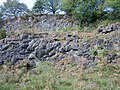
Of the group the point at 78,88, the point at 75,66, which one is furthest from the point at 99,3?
the point at 78,88

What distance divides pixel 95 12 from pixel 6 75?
14.8m

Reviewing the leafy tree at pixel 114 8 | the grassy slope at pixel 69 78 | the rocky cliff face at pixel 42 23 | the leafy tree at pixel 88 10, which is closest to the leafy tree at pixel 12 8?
the rocky cliff face at pixel 42 23

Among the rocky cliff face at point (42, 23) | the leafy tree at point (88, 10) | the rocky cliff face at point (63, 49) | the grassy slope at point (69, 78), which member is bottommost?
the grassy slope at point (69, 78)

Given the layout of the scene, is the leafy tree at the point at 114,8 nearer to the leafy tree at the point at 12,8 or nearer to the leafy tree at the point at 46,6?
the leafy tree at the point at 46,6

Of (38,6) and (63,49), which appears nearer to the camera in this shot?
(63,49)

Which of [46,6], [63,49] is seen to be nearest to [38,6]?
[46,6]

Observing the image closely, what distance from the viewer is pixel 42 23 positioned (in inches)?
1104

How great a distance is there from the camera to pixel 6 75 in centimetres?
1341

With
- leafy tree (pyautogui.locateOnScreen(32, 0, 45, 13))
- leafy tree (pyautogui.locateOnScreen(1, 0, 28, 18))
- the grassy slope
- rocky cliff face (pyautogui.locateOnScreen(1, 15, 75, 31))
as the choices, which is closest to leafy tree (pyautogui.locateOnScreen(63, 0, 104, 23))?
rocky cliff face (pyautogui.locateOnScreen(1, 15, 75, 31))

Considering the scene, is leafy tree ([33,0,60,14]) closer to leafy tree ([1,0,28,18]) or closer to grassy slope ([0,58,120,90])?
leafy tree ([1,0,28,18])

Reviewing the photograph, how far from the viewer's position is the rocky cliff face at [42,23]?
26625mm

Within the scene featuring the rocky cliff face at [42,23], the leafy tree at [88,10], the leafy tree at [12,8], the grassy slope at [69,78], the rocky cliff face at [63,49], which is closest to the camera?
the grassy slope at [69,78]

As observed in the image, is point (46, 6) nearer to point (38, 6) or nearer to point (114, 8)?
point (38, 6)

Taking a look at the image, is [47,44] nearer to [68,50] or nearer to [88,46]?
[68,50]
